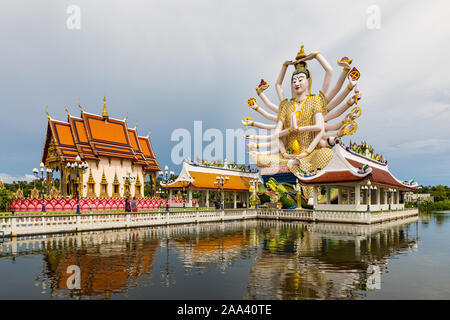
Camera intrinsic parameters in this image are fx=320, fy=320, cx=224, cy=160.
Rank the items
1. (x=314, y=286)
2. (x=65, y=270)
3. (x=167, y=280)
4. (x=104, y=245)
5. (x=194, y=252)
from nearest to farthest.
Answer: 1. (x=314, y=286)
2. (x=167, y=280)
3. (x=65, y=270)
4. (x=194, y=252)
5. (x=104, y=245)

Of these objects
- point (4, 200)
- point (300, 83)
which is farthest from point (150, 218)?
point (300, 83)

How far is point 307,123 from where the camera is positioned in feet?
131

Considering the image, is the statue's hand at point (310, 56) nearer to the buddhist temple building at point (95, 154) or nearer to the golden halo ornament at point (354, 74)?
the golden halo ornament at point (354, 74)

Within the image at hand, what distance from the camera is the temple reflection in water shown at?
7.62 metres

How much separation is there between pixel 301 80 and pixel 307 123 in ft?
17.7

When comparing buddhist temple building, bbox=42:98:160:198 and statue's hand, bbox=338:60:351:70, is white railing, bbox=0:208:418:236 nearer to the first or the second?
buddhist temple building, bbox=42:98:160:198

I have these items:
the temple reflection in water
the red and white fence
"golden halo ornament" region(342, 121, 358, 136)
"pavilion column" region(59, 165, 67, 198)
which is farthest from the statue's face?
"pavilion column" region(59, 165, 67, 198)

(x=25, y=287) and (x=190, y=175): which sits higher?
(x=190, y=175)

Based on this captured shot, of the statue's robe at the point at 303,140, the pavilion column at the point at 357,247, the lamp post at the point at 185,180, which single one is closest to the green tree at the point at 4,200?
the lamp post at the point at 185,180

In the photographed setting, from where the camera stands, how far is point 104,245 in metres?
13.9

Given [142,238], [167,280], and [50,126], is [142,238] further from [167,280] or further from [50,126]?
[50,126]

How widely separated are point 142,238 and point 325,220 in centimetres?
1587

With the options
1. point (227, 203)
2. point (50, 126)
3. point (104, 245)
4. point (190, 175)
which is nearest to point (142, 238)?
point (104, 245)

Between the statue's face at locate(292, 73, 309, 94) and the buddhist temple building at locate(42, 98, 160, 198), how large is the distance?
74.6 ft
